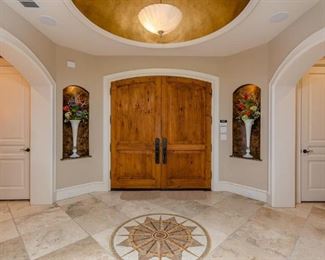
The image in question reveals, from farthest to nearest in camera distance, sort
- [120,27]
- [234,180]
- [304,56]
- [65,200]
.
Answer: [234,180]
[65,200]
[120,27]
[304,56]

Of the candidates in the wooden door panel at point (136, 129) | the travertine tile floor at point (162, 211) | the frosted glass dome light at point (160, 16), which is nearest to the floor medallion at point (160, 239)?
the travertine tile floor at point (162, 211)

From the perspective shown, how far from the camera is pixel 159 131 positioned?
14.8 feet

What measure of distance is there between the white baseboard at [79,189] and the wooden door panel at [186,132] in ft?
4.29

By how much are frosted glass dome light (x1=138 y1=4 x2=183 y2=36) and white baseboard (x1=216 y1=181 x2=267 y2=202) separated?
3163 mm

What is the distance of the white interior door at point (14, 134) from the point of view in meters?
3.84

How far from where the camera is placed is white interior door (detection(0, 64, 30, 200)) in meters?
3.84

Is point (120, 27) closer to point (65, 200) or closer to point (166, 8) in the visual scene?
point (166, 8)

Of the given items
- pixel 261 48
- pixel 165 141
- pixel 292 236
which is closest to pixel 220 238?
pixel 292 236

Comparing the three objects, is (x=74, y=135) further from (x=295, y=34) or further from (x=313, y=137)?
(x=313, y=137)

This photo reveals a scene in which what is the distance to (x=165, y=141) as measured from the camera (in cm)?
451

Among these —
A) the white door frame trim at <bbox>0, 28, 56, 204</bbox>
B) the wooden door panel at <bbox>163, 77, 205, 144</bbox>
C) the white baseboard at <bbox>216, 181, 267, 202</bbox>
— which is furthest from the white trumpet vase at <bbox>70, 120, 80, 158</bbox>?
the white baseboard at <bbox>216, 181, 267, 202</bbox>

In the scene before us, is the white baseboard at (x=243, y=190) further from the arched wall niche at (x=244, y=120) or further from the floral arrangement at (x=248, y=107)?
the floral arrangement at (x=248, y=107)

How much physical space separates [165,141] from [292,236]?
2615mm

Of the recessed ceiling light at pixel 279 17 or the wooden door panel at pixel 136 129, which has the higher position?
the recessed ceiling light at pixel 279 17
